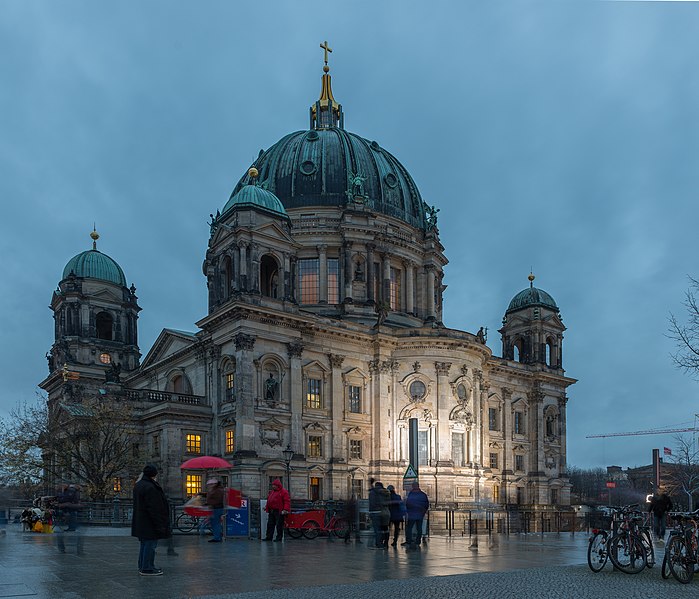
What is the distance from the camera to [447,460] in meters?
55.6

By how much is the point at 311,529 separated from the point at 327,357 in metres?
26.1

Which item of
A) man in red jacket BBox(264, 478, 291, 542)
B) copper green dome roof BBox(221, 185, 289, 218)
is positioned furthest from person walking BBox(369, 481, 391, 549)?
copper green dome roof BBox(221, 185, 289, 218)

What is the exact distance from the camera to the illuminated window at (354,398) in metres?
55.6

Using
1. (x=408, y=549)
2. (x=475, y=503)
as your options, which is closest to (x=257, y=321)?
(x=475, y=503)

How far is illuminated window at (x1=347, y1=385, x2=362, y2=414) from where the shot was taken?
55562 mm

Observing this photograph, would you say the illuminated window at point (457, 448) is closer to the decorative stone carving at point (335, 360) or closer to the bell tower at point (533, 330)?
the decorative stone carving at point (335, 360)

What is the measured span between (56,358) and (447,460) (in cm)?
3763

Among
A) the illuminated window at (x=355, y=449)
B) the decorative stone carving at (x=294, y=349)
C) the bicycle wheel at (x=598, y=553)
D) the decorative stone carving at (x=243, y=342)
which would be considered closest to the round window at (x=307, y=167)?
the decorative stone carving at (x=294, y=349)

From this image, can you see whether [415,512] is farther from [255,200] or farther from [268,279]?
[268,279]

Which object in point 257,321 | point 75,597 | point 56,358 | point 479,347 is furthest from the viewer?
point 56,358

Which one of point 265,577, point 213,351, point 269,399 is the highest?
point 213,351

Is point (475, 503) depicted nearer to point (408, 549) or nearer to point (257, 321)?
point (257, 321)

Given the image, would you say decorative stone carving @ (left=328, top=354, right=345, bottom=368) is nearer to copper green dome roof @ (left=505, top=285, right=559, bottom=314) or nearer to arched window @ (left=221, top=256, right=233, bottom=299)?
arched window @ (left=221, top=256, right=233, bottom=299)

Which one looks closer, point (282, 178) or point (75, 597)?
point (75, 597)
